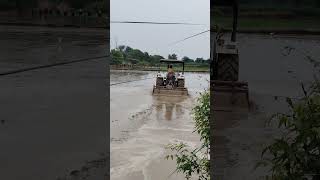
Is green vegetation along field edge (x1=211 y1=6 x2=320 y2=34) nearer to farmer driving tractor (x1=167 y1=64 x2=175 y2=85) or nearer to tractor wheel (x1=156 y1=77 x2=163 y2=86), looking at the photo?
farmer driving tractor (x1=167 y1=64 x2=175 y2=85)

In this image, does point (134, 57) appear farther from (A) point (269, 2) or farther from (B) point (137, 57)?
(A) point (269, 2)

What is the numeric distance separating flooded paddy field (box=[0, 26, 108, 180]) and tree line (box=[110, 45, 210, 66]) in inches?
14.8

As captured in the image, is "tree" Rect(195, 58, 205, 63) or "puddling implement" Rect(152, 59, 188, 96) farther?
"puddling implement" Rect(152, 59, 188, 96)

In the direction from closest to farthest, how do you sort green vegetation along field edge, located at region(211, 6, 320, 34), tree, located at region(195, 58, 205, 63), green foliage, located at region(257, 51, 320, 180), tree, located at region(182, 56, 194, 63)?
green foliage, located at region(257, 51, 320, 180), green vegetation along field edge, located at region(211, 6, 320, 34), tree, located at region(195, 58, 205, 63), tree, located at region(182, 56, 194, 63)

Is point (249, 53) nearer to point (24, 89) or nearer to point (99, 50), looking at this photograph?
point (99, 50)

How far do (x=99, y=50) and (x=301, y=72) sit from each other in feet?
2.77

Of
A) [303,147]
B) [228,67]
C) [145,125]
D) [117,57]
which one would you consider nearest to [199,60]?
[228,67]

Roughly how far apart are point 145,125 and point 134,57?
61cm

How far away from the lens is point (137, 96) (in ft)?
11.1

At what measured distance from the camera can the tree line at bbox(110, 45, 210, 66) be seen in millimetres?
2495

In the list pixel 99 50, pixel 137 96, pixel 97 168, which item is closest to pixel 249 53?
pixel 99 50

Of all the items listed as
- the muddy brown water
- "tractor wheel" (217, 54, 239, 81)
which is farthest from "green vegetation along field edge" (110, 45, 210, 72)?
the muddy brown water

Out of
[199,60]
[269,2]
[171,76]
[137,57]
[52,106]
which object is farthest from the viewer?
[171,76]

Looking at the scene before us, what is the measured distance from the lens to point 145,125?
3096 mm
